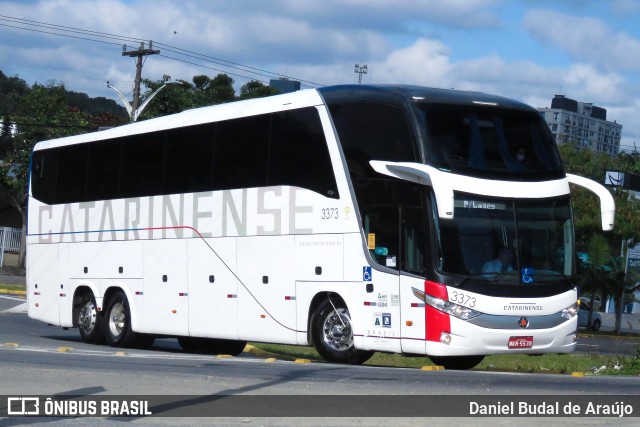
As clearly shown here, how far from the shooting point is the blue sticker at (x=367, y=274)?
16.2 metres

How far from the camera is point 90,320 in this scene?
2261 centimetres

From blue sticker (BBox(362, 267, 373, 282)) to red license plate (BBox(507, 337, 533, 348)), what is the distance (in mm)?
2263

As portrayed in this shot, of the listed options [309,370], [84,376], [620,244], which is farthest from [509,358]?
[620,244]

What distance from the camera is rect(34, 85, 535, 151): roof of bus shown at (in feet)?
53.3

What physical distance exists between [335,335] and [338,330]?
99 millimetres

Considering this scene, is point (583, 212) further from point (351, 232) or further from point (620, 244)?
point (351, 232)

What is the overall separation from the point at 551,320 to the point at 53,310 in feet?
39.4

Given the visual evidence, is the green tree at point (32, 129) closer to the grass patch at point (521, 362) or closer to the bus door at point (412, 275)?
the grass patch at point (521, 362)

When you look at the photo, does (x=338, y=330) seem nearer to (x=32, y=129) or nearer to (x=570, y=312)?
(x=570, y=312)

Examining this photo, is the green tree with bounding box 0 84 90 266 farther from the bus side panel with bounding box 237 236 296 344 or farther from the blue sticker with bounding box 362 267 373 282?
the blue sticker with bounding box 362 267 373 282

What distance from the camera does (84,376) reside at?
520 inches

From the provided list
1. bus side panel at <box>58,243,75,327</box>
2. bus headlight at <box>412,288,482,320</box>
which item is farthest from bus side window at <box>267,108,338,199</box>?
bus side panel at <box>58,243,75,327</box>

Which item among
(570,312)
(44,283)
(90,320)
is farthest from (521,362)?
(44,283)

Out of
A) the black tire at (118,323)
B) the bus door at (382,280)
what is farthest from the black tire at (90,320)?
the bus door at (382,280)
